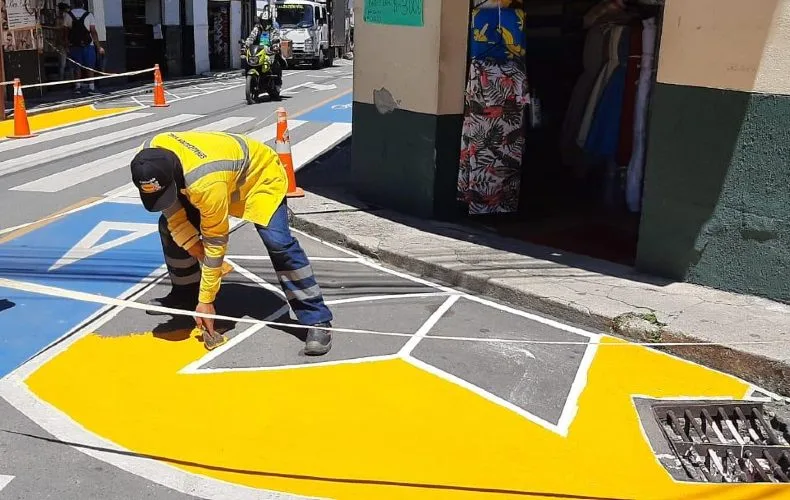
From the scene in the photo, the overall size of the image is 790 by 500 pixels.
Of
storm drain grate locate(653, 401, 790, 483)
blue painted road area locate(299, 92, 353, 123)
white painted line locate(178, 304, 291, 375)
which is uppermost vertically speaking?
blue painted road area locate(299, 92, 353, 123)

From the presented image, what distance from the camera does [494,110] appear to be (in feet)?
27.0

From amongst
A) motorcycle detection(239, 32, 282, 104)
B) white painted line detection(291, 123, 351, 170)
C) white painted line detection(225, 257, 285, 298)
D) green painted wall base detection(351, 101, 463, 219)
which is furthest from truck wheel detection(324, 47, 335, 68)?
white painted line detection(225, 257, 285, 298)

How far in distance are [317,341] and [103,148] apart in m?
8.66

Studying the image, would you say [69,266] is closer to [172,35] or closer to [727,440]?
[727,440]

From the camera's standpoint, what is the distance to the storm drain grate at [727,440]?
13.3ft

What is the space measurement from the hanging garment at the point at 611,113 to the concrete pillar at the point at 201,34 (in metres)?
22.5

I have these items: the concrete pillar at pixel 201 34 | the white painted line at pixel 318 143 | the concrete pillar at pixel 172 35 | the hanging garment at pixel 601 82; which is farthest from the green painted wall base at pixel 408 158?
the concrete pillar at pixel 201 34

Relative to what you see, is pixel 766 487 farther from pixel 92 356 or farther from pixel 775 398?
pixel 92 356

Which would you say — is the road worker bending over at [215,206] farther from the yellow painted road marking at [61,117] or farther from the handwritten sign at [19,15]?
the handwritten sign at [19,15]

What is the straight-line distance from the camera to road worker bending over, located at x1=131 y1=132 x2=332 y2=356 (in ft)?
15.6

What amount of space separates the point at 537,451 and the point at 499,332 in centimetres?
163

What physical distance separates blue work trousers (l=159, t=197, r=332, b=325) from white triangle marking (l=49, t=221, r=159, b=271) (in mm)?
1923

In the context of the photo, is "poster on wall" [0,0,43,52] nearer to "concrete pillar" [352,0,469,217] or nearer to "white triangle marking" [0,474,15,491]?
"concrete pillar" [352,0,469,217]

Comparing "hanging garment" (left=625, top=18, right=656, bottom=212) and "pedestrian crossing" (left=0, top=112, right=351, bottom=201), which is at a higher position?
"hanging garment" (left=625, top=18, right=656, bottom=212)
